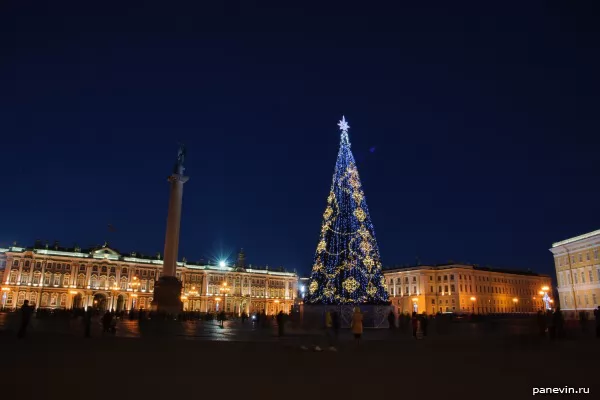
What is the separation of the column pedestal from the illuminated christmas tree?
836 inches

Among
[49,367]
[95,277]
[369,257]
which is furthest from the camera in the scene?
[95,277]

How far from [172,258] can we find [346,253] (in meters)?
25.5

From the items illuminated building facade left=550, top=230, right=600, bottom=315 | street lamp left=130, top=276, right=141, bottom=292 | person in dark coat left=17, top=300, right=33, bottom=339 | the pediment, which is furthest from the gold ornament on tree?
the pediment

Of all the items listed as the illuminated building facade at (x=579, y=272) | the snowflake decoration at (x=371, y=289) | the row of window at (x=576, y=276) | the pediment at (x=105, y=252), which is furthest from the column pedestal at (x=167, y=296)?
the pediment at (x=105, y=252)

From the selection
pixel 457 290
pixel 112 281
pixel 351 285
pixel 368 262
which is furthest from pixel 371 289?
pixel 112 281

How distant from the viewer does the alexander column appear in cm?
4725

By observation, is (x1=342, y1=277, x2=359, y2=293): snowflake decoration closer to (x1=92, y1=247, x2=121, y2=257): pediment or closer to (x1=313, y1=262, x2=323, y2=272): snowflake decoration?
(x1=313, y1=262, x2=323, y2=272): snowflake decoration

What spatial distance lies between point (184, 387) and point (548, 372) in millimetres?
7739

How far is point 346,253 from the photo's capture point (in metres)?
30.3

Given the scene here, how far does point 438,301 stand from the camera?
347ft

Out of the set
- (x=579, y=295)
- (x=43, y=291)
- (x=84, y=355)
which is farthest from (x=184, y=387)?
(x=43, y=291)

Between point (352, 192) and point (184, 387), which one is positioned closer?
point (184, 387)

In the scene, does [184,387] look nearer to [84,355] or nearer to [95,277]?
[84,355]

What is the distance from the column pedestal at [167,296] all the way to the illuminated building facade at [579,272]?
49.4 meters
